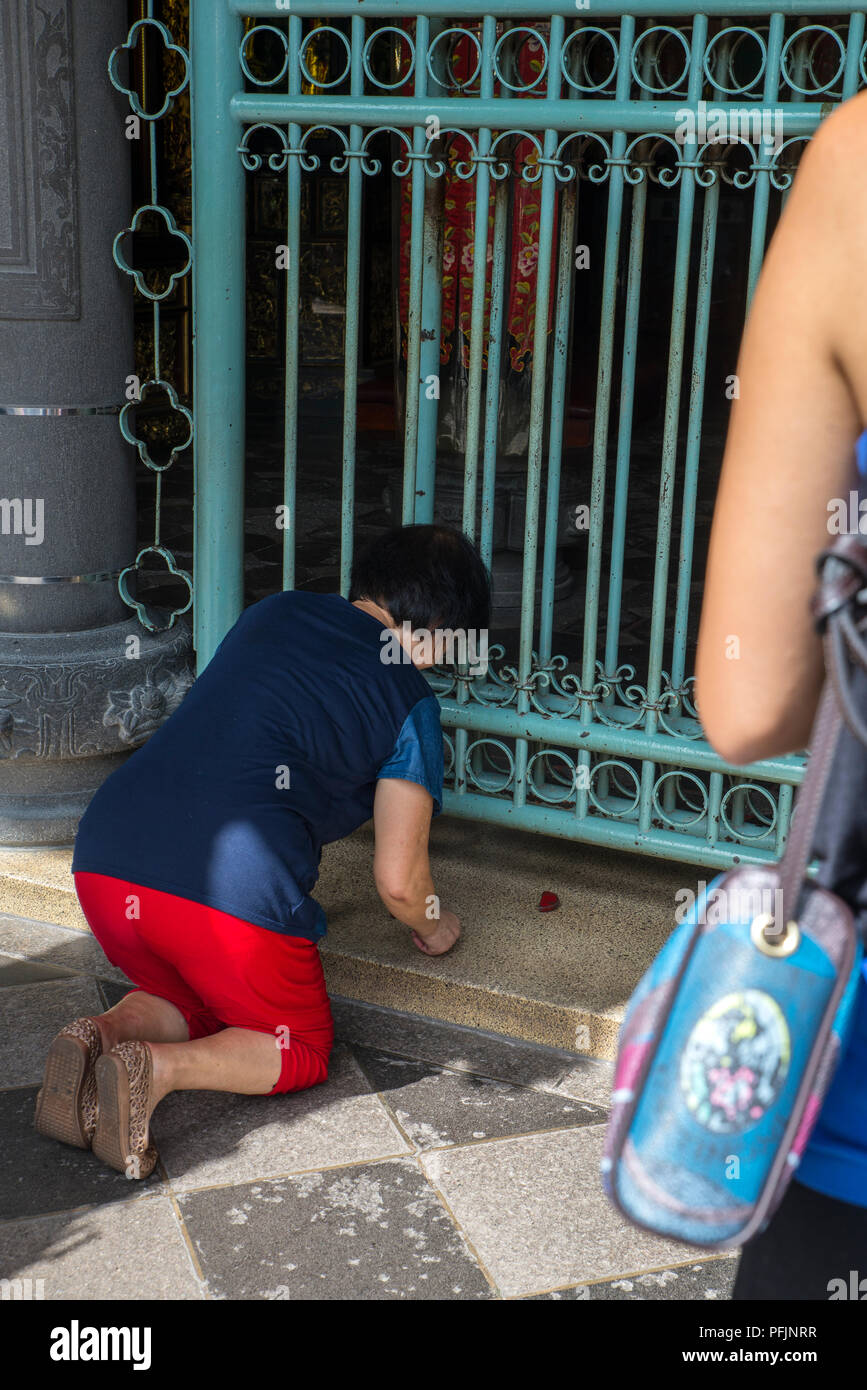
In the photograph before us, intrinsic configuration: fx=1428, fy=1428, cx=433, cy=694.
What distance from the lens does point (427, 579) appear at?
8.89ft

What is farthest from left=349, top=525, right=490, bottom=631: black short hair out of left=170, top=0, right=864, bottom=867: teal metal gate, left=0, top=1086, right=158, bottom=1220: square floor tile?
left=0, top=1086, right=158, bottom=1220: square floor tile

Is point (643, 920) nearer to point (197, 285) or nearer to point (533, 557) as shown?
point (533, 557)

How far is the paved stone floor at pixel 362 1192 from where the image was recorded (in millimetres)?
2191

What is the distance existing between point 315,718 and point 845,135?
69.6 inches

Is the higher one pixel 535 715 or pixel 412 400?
pixel 412 400

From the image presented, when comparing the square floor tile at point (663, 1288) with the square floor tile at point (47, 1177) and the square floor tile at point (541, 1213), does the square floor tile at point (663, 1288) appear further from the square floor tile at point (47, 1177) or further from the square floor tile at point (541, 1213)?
the square floor tile at point (47, 1177)

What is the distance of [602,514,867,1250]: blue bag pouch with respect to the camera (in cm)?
97

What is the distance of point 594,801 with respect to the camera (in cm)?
326

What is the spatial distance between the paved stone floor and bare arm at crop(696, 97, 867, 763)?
1441 mm

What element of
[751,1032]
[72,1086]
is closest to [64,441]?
[72,1086]

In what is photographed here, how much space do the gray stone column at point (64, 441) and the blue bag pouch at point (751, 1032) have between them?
8.48ft

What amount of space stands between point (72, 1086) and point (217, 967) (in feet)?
1.02
